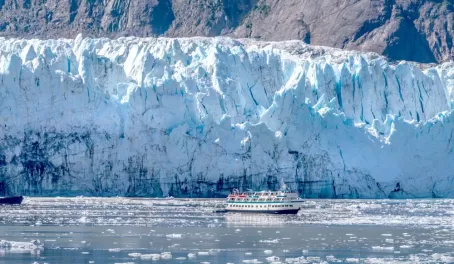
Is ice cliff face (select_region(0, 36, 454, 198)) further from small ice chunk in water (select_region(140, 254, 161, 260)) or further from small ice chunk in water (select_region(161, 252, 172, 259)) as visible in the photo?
small ice chunk in water (select_region(140, 254, 161, 260))

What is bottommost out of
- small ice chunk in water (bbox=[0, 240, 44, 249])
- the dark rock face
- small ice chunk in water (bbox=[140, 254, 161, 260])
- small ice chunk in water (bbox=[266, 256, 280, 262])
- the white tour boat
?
small ice chunk in water (bbox=[266, 256, 280, 262])

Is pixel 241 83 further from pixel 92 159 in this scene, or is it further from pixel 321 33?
pixel 321 33

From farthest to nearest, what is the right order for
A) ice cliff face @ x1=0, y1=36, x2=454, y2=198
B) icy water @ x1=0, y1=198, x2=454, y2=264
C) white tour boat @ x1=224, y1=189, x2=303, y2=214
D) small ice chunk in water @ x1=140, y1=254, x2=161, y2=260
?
ice cliff face @ x1=0, y1=36, x2=454, y2=198 → white tour boat @ x1=224, y1=189, x2=303, y2=214 → icy water @ x1=0, y1=198, x2=454, y2=264 → small ice chunk in water @ x1=140, y1=254, x2=161, y2=260

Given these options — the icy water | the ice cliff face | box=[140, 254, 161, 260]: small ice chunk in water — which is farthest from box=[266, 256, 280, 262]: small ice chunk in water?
the ice cliff face

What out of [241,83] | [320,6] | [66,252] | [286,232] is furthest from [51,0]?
[66,252]

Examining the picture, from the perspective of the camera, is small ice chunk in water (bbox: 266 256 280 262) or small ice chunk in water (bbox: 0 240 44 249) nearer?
small ice chunk in water (bbox: 266 256 280 262)

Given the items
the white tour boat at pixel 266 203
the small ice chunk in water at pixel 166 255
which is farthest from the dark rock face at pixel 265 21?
the small ice chunk in water at pixel 166 255

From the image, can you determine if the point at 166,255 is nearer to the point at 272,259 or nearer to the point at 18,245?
the point at 272,259
